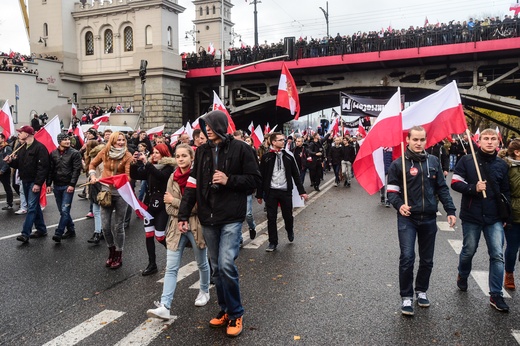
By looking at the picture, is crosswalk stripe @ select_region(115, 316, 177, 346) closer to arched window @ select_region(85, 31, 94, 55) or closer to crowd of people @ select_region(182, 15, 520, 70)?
crowd of people @ select_region(182, 15, 520, 70)

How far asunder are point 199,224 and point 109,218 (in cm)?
231

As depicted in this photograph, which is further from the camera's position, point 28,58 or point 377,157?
point 28,58

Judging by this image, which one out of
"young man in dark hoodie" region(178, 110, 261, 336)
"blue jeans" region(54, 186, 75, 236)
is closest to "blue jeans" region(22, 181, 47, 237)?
"blue jeans" region(54, 186, 75, 236)

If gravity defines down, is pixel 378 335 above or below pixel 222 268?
below

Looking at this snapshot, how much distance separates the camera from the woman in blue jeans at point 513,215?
5.04 meters

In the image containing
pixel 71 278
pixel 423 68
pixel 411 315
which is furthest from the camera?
pixel 423 68

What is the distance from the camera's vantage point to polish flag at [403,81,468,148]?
5973 millimetres

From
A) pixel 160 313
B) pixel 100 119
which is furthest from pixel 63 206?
pixel 100 119

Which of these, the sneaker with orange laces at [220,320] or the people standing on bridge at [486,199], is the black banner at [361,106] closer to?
the people standing on bridge at [486,199]

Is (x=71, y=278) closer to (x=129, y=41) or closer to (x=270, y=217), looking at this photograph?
(x=270, y=217)

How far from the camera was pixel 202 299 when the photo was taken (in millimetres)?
4844

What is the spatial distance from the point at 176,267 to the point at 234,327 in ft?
2.86

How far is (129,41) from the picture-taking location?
3756 cm

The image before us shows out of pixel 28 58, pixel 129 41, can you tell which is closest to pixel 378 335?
pixel 28 58
